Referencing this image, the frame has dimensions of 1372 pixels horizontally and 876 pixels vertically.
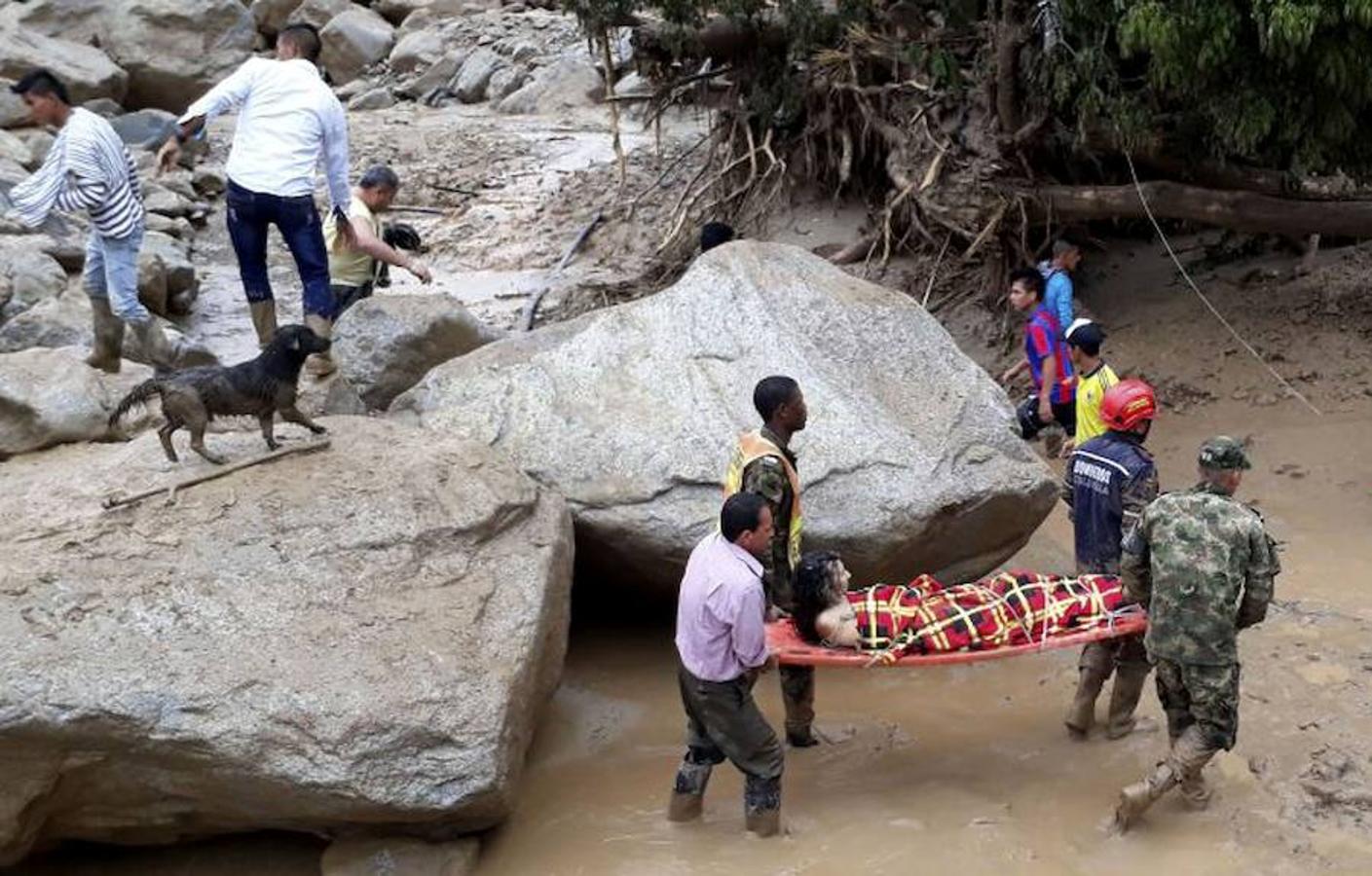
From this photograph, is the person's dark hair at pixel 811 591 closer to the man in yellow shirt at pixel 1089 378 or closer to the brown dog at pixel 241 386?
the man in yellow shirt at pixel 1089 378

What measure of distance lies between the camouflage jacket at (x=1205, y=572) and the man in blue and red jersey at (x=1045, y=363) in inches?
126

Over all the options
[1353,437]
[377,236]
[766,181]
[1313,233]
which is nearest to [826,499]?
[377,236]

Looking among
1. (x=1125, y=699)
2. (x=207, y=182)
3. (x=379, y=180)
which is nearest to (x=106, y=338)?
(x=379, y=180)

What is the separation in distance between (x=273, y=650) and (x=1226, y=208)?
6.77m

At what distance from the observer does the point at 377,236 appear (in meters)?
7.73

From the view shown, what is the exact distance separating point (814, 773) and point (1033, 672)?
125 centimetres

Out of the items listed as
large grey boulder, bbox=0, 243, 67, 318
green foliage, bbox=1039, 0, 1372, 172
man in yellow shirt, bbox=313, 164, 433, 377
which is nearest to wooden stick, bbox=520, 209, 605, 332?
man in yellow shirt, bbox=313, 164, 433, 377

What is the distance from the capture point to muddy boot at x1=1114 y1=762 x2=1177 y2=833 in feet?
15.3

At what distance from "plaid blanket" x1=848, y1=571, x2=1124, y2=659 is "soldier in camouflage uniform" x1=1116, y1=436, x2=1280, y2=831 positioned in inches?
16.2

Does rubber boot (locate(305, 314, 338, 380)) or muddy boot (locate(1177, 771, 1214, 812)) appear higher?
rubber boot (locate(305, 314, 338, 380))

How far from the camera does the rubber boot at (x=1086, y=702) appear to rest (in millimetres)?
5305

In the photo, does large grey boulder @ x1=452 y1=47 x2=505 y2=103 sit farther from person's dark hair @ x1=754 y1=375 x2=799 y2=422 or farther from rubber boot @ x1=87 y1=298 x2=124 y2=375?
person's dark hair @ x1=754 y1=375 x2=799 y2=422

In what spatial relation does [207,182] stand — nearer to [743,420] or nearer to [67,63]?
[67,63]

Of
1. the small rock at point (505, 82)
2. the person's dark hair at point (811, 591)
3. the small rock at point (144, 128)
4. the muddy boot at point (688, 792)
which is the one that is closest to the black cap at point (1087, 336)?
the person's dark hair at point (811, 591)
